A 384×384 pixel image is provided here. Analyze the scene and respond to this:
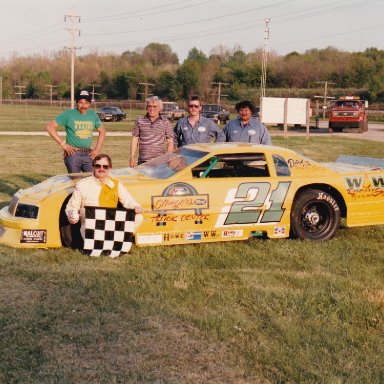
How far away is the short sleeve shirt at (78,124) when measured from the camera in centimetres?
786

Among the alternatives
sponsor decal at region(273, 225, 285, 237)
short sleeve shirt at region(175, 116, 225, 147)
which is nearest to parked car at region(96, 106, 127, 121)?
short sleeve shirt at region(175, 116, 225, 147)

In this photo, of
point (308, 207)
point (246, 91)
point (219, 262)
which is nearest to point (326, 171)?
point (308, 207)

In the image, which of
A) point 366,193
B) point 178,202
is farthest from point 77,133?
point 366,193

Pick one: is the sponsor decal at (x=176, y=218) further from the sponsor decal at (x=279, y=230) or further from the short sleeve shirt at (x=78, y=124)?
the short sleeve shirt at (x=78, y=124)

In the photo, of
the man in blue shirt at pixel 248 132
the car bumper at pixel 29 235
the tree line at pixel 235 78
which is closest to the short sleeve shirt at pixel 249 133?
the man in blue shirt at pixel 248 132

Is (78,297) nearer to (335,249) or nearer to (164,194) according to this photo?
(164,194)

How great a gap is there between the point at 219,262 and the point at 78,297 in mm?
1760

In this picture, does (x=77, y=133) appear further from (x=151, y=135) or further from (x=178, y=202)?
(x=178, y=202)

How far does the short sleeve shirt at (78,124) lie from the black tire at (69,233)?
1.62 metres

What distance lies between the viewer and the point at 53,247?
6523 millimetres

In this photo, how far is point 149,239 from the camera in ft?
21.5

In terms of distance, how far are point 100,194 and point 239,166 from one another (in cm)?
179

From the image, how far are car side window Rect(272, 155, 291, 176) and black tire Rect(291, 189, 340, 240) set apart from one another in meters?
0.34

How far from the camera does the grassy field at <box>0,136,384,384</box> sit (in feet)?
12.4
